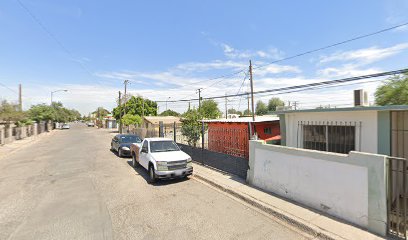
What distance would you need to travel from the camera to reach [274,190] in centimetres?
655

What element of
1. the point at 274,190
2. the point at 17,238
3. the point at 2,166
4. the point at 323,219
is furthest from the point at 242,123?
the point at 2,166

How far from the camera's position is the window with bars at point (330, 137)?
692 centimetres

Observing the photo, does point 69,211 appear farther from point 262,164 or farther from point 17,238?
point 262,164

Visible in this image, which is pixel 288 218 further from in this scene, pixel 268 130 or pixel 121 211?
pixel 268 130

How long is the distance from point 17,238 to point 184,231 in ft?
11.1

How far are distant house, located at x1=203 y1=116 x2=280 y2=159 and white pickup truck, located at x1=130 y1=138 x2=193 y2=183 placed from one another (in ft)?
11.4

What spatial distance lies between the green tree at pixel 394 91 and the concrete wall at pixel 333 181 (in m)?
16.1

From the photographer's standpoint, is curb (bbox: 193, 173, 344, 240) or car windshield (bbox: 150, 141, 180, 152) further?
car windshield (bbox: 150, 141, 180, 152)

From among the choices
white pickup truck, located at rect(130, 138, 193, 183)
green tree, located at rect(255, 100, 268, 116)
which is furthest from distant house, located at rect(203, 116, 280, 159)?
green tree, located at rect(255, 100, 268, 116)

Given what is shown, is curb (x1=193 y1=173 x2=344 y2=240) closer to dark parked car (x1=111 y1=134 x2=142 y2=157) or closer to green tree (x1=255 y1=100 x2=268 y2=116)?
dark parked car (x1=111 y1=134 x2=142 y2=157)

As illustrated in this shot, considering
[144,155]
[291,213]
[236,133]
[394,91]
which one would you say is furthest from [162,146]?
[394,91]

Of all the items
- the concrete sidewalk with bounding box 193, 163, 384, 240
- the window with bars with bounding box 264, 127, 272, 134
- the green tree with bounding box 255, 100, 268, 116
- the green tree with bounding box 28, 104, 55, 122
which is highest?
the green tree with bounding box 255, 100, 268, 116

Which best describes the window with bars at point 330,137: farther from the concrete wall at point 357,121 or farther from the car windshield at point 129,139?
the car windshield at point 129,139

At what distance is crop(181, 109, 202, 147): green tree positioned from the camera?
46.5 ft
